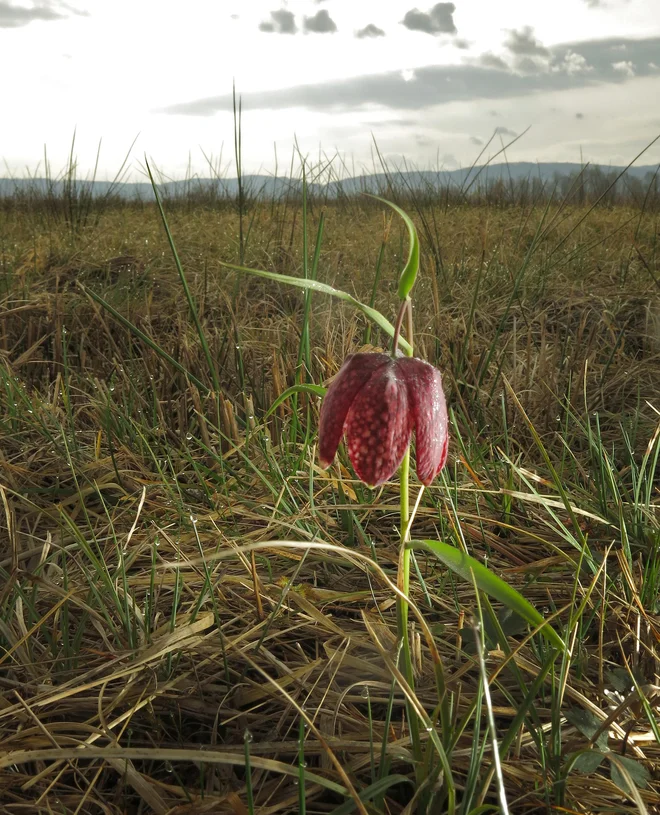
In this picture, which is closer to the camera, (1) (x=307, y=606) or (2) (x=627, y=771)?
(2) (x=627, y=771)

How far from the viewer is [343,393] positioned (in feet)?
2.20

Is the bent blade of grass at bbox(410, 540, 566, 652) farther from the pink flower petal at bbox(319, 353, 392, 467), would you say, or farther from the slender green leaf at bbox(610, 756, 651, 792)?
the slender green leaf at bbox(610, 756, 651, 792)

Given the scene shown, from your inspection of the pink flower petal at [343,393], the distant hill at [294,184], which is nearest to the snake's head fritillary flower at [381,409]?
the pink flower petal at [343,393]

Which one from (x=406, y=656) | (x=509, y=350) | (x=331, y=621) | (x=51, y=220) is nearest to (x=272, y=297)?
(x=509, y=350)

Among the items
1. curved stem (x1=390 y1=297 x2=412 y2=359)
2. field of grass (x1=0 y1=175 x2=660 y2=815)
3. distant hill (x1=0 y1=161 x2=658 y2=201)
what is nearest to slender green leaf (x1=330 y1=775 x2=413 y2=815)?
field of grass (x1=0 y1=175 x2=660 y2=815)

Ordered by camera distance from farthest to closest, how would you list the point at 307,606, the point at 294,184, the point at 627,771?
the point at 294,184, the point at 307,606, the point at 627,771

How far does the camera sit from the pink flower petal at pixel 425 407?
664 mm

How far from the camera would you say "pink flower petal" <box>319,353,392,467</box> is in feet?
2.18

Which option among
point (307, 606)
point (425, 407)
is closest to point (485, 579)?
point (425, 407)

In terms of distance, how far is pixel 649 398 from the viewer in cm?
206

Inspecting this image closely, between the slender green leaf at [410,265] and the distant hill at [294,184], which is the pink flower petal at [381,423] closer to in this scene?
the slender green leaf at [410,265]

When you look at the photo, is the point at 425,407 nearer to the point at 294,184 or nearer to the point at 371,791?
the point at 371,791

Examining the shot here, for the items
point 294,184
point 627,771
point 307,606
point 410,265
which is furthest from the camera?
point 294,184

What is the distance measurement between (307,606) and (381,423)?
421 millimetres
